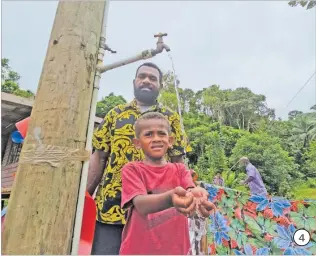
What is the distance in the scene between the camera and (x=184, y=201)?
1.19 meters

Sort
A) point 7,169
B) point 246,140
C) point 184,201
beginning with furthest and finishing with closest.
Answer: point 246,140 → point 7,169 → point 184,201

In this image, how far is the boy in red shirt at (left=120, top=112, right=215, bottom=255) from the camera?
4.68 ft

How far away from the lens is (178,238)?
148 cm

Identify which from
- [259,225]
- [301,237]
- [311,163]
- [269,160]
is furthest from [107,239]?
[311,163]

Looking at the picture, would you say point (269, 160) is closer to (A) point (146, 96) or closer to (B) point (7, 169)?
(B) point (7, 169)

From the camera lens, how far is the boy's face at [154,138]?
155 cm

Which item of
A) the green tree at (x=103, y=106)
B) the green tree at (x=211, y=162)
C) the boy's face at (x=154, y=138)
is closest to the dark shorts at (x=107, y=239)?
the boy's face at (x=154, y=138)

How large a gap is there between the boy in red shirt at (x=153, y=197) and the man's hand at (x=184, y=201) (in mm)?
117

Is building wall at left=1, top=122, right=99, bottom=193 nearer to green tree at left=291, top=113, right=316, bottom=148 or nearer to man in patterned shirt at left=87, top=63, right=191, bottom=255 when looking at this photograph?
man in patterned shirt at left=87, top=63, right=191, bottom=255

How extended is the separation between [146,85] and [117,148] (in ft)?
1.29

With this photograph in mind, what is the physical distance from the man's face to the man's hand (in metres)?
0.73

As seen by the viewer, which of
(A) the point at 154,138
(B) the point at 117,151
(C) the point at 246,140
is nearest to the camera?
(A) the point at 154,138

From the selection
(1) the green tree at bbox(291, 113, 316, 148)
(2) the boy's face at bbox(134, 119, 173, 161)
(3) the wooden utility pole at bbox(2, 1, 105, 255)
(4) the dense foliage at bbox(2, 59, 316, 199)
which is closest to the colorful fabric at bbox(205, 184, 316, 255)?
(2) the boy's face at bbox(134, 119, 173, 161)

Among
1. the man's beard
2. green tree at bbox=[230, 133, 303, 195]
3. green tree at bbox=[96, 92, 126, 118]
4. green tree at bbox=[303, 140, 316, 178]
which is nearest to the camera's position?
the man's beard
